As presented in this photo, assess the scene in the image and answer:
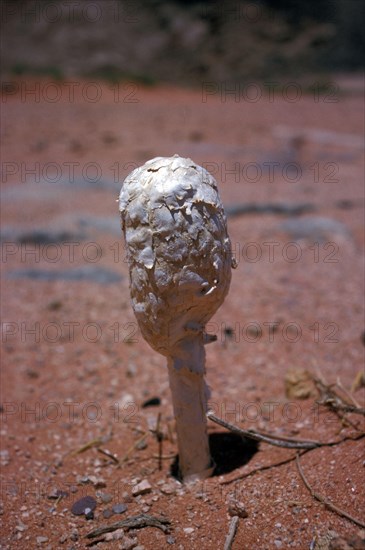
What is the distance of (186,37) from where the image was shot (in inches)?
992

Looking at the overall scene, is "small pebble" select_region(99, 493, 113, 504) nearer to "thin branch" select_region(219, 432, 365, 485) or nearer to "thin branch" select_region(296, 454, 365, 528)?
"thin branch" select_region(219, 432, 365, 485)

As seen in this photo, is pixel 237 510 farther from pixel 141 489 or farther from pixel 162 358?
pixel 162 358

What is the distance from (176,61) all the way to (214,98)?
19.4 feet

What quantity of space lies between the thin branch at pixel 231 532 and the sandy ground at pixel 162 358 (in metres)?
0.04

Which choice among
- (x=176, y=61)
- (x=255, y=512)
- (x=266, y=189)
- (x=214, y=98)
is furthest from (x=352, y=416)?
(x=176, y=61)

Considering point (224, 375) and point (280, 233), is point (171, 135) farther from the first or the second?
point (224, 375)

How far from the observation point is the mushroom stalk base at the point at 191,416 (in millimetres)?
3004

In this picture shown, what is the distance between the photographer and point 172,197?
259 cm

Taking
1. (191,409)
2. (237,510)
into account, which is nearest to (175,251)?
(191,409)

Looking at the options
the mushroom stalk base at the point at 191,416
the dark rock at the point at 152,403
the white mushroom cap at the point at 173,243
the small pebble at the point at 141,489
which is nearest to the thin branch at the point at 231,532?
the mushroom stalk base at the point at 191,416

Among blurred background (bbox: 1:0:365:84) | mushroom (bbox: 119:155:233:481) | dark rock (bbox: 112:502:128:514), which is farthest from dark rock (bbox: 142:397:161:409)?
blurred background (bbox: 1:0:365:84)

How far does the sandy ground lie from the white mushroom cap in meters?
0.94

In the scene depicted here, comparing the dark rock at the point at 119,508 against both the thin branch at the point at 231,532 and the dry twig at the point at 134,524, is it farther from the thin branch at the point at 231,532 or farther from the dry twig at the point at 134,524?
the thin branch at the point at 231,532

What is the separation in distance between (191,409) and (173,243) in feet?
3.00
